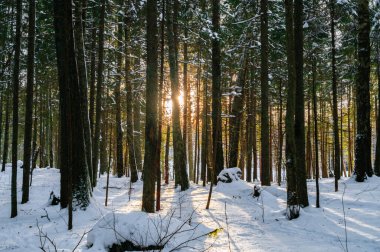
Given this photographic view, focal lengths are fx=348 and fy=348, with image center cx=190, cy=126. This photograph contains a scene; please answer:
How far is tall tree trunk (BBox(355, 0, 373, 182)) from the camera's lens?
13.1m

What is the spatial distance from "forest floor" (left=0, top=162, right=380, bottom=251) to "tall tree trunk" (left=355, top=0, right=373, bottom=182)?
0.62m

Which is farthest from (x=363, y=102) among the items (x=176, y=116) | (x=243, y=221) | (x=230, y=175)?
(x=243, y=221)

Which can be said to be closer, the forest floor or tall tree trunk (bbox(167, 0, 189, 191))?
the forest floor

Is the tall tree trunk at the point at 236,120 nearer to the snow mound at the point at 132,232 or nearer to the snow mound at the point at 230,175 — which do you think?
the snow mound at the point at 230,175

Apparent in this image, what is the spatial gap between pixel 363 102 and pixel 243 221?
7.83 meters

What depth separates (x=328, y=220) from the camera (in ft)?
26.0

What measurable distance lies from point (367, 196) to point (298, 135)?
3.62m

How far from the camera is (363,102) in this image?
43.6ft

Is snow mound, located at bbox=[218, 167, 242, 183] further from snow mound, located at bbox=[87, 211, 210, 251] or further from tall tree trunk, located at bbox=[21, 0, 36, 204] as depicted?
snow mound, located at bbox=[87, 211, 210, 251]

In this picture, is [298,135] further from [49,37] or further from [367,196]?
[49,37]

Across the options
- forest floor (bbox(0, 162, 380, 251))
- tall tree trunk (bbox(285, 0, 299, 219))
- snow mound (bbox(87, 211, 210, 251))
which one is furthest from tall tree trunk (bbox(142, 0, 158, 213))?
tall tree trunk (bbox(285, 0, 299, 219))

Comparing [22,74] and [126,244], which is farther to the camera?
[22,74]

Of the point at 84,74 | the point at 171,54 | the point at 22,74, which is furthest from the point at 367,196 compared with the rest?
the point at 22,74

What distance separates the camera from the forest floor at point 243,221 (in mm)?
6334
